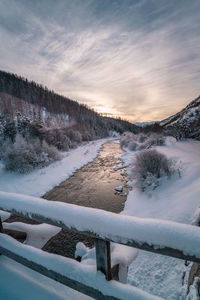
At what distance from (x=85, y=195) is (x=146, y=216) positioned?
3327 millimetres

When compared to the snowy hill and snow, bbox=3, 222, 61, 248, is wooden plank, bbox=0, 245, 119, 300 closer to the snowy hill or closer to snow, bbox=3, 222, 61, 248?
snow, bbox=3, 222, 61, 248

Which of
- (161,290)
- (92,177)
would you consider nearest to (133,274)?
(161,290)

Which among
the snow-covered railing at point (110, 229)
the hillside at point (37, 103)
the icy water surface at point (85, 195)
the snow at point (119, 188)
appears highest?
the hillside at point (37, 103)

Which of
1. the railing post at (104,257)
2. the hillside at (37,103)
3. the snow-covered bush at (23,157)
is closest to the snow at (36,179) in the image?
the snow-covered bush at (23,157)

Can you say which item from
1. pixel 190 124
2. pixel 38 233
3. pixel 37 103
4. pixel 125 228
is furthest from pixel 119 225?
pixel 37 103

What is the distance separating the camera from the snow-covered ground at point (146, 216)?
1677 mm

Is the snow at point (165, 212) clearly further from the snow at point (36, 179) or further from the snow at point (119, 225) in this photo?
the snow at point (36, 179)

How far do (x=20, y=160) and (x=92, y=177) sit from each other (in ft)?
17.2

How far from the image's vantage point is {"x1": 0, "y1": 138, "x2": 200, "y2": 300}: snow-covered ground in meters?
1.68

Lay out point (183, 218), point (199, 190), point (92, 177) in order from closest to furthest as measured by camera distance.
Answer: point (183, 218)
point (199, 190)
point (92, 177)

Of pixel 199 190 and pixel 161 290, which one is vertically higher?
pixel 199 190

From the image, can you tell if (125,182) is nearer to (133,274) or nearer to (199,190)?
(199,190)

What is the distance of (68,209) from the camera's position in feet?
4.42

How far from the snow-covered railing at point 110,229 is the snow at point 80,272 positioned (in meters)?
0.05
